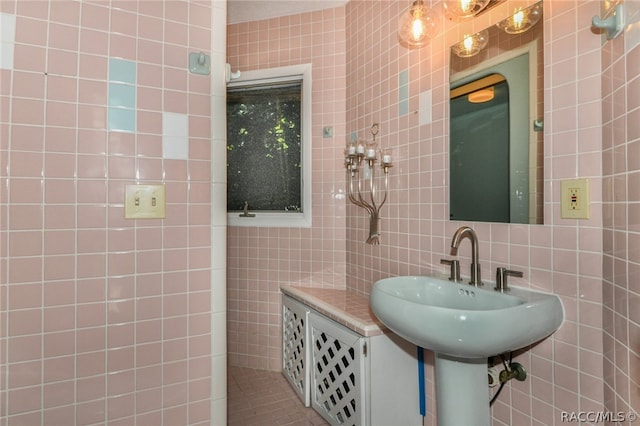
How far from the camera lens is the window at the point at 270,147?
2303 mm

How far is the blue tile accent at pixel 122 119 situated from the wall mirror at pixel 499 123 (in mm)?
1270

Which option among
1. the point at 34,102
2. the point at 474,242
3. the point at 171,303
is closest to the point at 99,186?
the point at 34,102

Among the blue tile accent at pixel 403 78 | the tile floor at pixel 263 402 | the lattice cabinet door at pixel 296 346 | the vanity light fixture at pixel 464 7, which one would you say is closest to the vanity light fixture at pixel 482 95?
the vanity light fixture at pixel 464 7

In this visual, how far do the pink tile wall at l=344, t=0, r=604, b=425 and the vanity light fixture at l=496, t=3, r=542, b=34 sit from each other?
0.03 meters

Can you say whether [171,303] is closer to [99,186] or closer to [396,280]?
[99,186]

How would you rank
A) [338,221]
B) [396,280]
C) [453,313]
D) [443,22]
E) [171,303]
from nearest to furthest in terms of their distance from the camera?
[453,313] < [171,303] < [396,280] < [443,22] < [338,221]

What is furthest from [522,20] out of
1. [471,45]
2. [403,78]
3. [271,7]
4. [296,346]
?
[296,346]

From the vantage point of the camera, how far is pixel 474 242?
124 cm

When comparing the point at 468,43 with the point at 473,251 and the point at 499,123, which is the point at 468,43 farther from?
the point at 473,251

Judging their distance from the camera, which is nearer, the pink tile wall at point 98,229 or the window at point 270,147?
the pink tile wall at point 98,229

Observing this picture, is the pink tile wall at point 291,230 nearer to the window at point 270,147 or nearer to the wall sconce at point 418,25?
the window at point 270,147

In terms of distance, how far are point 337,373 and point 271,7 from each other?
2324 millimetres

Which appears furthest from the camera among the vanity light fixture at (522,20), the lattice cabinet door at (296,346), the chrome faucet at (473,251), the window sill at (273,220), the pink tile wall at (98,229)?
the window sill at (273,220)

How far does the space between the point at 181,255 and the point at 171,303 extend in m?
0.18
